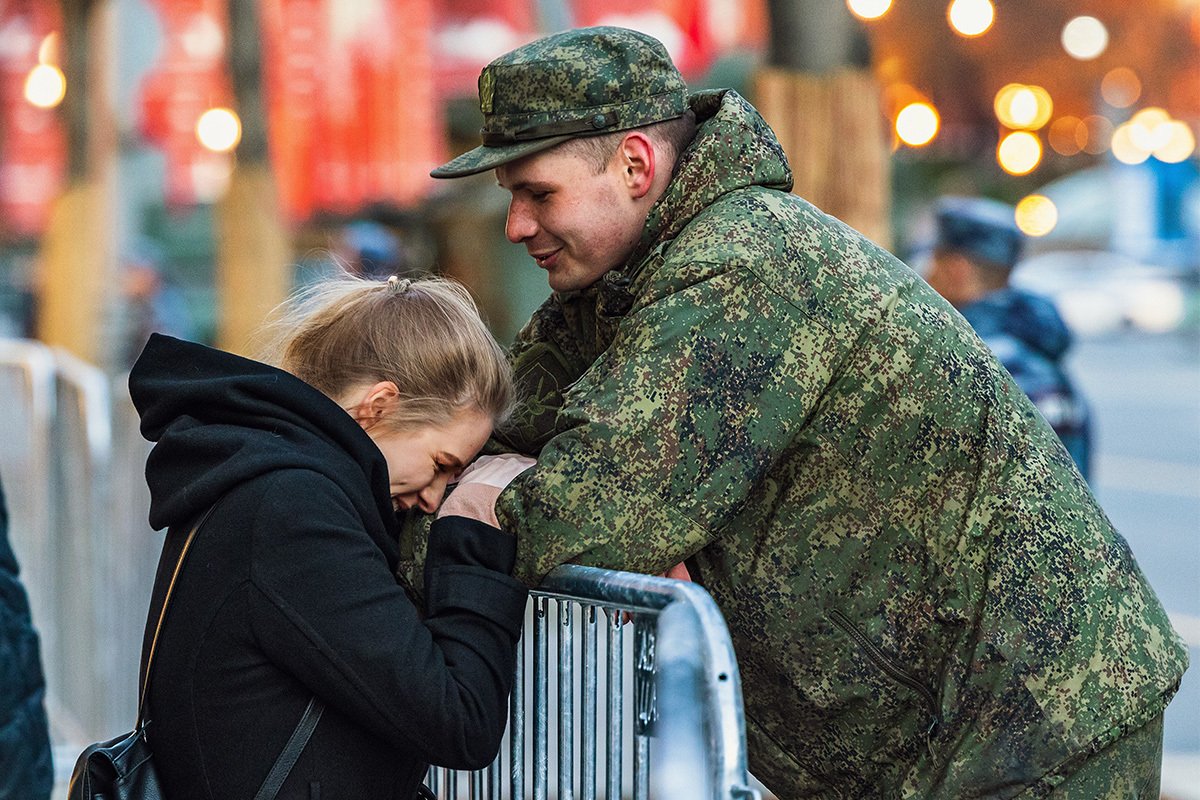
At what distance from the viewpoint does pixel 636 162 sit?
7.98 ft

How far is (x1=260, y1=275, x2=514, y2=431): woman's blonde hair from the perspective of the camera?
233cm

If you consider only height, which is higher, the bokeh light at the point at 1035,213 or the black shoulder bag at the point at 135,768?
the black shoulder bag at the point at 135,768

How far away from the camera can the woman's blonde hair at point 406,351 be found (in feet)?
7.66

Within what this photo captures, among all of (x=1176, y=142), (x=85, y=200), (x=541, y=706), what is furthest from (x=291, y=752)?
(x=1176, y=142)

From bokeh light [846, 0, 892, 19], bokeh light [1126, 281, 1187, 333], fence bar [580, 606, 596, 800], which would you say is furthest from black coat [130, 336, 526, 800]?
bokeh light [1126, 281, 1187, 333]

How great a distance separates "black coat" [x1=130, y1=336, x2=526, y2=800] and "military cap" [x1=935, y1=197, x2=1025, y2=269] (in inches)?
174

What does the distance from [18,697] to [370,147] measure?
11.1 metres

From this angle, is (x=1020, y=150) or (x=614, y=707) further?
(x=1020, y=150)

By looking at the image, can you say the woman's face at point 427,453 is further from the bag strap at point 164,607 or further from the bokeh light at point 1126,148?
the bokeh light at point 1126,148

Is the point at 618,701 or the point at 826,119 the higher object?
the point at 826,119

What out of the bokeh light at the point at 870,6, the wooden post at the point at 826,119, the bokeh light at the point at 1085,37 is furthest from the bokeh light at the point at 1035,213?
the wooden post at the point at 826,119

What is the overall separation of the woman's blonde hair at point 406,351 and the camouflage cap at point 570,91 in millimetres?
222

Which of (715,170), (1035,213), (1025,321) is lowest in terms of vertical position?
(1035,213)

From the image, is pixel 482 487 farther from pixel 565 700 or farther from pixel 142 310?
pixel 142 310
